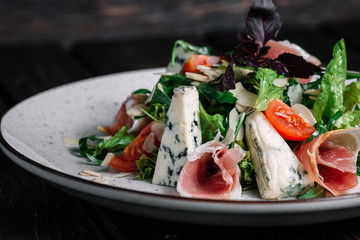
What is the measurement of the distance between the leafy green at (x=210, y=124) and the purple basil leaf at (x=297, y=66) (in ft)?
0.94

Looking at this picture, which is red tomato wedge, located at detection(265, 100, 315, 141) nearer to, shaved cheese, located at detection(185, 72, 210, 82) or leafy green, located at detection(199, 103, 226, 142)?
leafy green, located at detection(199, 103, 226, 142)

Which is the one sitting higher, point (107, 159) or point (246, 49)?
point (246, 49)

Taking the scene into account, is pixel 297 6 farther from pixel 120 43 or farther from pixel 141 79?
pixel 141 79

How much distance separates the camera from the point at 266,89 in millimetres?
1851

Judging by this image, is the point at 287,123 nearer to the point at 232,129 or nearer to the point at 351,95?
the point at 232,129

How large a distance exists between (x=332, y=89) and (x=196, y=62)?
0.49 m

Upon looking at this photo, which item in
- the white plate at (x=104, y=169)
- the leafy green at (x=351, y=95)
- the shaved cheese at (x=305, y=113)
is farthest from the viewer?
the leafy green at (x=351, y=95)

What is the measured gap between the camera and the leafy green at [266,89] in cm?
183

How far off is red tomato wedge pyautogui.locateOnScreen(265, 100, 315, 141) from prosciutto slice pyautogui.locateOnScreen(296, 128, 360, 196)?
0.05 meters

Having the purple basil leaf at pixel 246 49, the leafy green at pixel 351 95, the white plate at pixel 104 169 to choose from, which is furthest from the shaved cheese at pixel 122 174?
the leafy green at pixel 351 95

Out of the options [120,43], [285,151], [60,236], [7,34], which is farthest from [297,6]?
[60,236]

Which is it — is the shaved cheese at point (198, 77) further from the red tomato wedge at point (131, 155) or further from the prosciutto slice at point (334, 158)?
the prosciutto slice at point (334, 158)

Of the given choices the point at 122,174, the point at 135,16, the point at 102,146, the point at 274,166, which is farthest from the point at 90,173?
the point at 135,16

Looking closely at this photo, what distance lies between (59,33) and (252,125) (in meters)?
2.92
